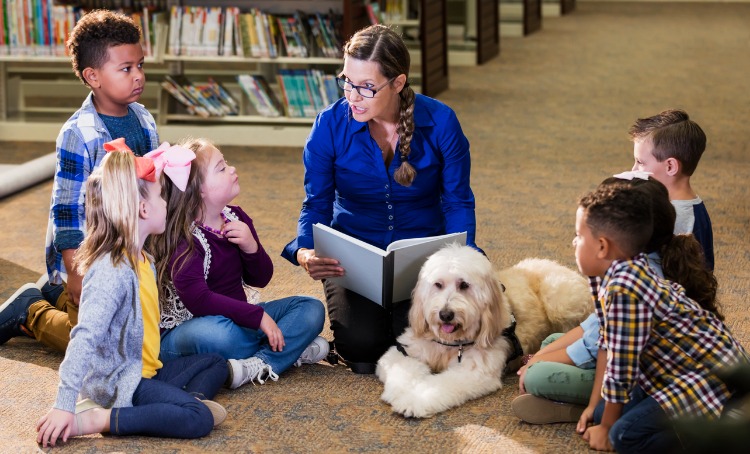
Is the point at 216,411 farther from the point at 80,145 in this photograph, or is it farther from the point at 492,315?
the point at 80,145

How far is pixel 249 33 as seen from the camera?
624 centimetres

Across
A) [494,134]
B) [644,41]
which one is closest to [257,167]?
[494,134]

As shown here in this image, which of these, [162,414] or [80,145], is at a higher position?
[80,145]

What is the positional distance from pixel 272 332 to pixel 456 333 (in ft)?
1.74

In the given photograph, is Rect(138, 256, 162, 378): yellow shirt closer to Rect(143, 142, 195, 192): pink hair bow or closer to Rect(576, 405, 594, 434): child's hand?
Rect(143, 142, 195, 192): pink hair bow

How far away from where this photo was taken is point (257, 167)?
5809 mm

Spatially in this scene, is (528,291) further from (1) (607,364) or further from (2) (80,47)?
(2) (80,47)

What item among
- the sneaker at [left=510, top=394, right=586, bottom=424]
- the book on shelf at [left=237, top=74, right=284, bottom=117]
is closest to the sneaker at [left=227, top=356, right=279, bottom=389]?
the sneaker at [left=510, top=394, right=586, bottom=424]

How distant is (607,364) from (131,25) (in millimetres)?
1876

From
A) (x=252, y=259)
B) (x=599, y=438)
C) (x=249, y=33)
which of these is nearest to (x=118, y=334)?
(x=252, y=259)

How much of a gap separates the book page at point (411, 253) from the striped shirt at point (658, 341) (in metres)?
0.63

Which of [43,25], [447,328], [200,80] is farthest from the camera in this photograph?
[200,80]

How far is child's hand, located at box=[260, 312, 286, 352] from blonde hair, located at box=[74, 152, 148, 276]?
478mm

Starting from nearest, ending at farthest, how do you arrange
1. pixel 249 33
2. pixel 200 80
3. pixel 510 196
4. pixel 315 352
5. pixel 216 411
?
pixel 216 411 < pixel 315 352 < pixel 510 196 < pixel 249 33 < pixel 200 80
